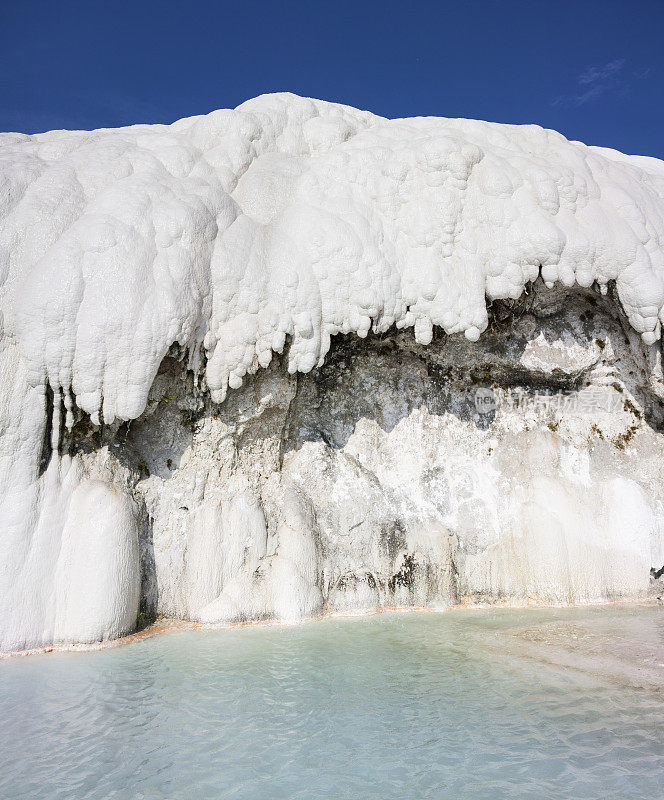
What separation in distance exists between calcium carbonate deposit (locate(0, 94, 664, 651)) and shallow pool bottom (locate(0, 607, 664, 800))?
1464 mm

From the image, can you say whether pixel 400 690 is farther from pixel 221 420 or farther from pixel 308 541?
pixel 221 420

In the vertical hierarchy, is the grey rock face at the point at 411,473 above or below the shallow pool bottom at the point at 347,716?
above

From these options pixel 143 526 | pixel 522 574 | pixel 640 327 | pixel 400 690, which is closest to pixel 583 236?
pixel 640 327

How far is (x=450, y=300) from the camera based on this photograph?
9320 millimetres

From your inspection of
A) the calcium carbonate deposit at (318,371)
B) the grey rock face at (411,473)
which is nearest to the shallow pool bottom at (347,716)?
Answer: the grey rock face at (411,473)

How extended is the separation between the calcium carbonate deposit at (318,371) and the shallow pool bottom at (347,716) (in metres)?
1.46

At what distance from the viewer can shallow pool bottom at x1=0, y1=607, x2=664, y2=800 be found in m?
4.54

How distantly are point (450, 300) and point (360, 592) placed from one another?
4685 millimetres

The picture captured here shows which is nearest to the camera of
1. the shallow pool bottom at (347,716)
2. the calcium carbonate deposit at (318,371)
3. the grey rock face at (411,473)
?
the shallow pool bottom at (347,716)

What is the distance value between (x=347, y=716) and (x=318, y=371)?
5.98m

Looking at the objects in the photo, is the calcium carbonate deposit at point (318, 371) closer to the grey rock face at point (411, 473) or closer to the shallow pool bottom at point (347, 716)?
the grey rock face at point (411, 473)

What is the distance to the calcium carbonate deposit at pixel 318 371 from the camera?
26.4 feet

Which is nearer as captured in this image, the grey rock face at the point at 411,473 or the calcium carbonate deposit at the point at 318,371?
the calcium carbonate deposit at the point at 318,371

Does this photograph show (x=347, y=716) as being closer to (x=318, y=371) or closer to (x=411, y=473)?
(x=411, y=473)
